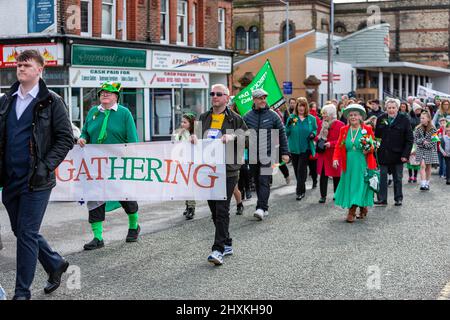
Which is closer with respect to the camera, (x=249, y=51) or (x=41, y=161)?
(x=41, y=161)

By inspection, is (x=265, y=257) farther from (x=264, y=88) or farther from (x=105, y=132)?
(x=264, y=88)

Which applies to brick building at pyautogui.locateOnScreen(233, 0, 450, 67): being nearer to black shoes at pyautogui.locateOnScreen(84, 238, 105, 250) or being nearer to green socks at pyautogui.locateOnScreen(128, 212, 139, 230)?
green socks at pyautogui.locateOnScreen(128, 212, 139, 230)

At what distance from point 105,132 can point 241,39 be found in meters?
60.6

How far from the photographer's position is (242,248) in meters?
9.24

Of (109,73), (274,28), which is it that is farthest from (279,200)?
(274,28)

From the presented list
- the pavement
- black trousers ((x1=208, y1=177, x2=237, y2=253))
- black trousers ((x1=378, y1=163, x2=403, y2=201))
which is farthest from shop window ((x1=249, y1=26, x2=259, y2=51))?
black trousers ((x1=208, y1=177, x2=237, y2=253))

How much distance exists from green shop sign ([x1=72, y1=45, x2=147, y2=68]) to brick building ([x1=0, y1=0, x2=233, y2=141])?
0.12 feet

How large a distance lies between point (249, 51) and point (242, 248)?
60.2m

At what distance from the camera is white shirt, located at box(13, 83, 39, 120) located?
6.34 m

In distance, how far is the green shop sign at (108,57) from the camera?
2889cm

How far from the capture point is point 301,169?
575 inches

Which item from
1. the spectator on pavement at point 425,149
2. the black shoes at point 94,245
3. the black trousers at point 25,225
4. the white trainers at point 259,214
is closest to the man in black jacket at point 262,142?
the white trainers at point 259,214

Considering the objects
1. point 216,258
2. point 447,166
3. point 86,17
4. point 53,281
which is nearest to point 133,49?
point 86,17
